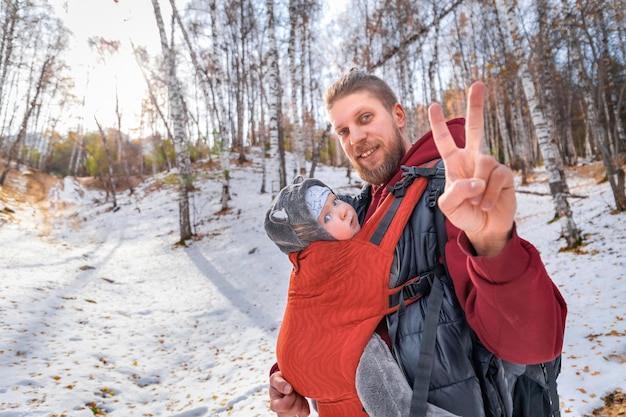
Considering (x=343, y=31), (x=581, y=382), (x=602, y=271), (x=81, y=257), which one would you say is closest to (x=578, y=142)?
(x=343, y=31)

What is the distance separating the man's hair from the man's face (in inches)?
1.0

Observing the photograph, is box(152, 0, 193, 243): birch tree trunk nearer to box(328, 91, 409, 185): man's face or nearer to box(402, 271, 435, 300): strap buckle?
box(328, 91, 409, 185): man's face

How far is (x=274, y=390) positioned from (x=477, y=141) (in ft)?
4.52

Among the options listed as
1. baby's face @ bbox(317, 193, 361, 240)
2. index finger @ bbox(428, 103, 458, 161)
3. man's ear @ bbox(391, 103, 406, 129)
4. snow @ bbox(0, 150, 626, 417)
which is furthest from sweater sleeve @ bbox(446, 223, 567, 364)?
snow @ bbox(0, 150, 626, 417)

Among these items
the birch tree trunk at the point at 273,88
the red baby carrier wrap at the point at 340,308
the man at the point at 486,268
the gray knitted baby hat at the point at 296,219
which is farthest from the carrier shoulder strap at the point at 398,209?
the birch tree trunk at the point at 273,88

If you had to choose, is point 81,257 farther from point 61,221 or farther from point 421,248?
point 421,248

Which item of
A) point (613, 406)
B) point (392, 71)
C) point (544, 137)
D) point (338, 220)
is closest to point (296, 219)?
point (338, 220)

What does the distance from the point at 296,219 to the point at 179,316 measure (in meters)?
6.73

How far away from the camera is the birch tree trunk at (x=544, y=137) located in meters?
7.06

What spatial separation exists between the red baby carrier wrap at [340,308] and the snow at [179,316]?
3.09m

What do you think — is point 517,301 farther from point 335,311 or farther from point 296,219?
point 296,219

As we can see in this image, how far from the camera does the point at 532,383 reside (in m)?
1.22

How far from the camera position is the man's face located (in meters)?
1.68

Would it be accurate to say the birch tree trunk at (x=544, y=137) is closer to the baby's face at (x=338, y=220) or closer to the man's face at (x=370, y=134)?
the man's face at (x=370, y=134)
